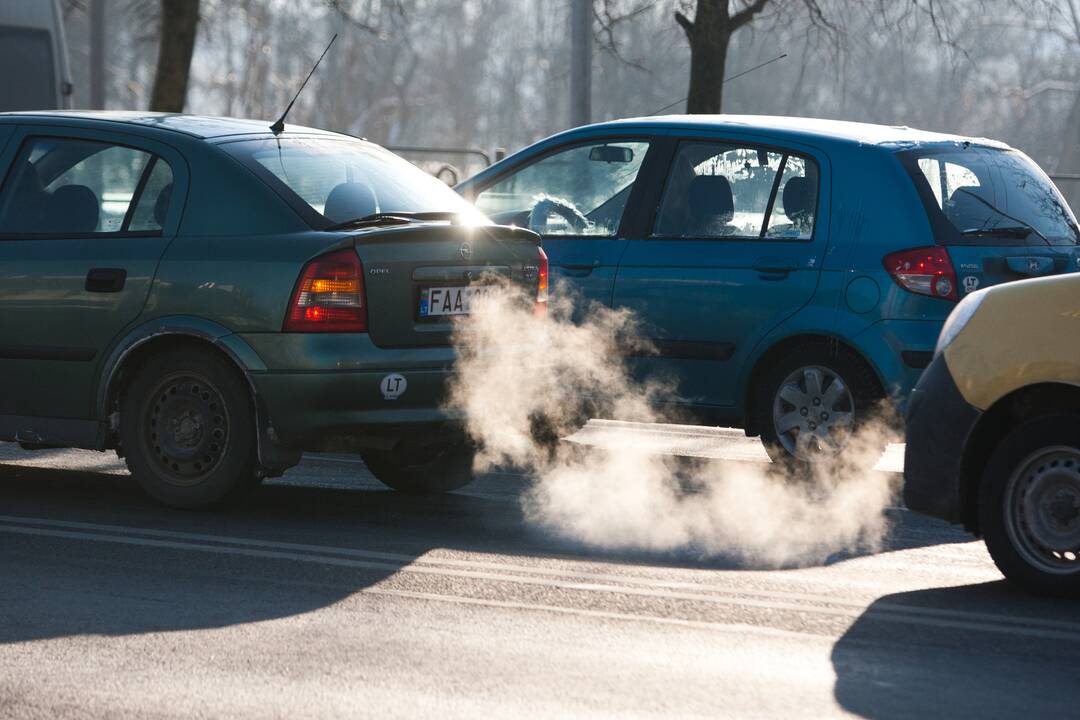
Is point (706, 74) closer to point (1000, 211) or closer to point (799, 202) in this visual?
point (799, 202)

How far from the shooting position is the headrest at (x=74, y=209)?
7902mm

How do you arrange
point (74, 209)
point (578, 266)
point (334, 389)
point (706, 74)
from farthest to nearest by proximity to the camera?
point (706, 74)
point (578, 266)
point (74, 209)
point (334, 389)

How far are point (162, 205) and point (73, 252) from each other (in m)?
0.45

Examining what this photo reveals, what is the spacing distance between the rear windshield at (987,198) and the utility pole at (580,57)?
1017 centimetres

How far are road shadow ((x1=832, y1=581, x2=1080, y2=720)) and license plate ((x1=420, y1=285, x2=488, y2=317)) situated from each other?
234 cm

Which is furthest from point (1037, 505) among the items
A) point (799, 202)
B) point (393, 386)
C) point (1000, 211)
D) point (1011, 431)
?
point (799, 202)

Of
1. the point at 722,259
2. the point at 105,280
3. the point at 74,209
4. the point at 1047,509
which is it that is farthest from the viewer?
the point at 722,259

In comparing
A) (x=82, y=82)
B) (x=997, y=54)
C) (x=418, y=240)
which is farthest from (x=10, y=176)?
(x=997, y=54)

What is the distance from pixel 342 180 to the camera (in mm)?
7859

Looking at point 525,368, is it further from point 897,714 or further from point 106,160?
point 897,714

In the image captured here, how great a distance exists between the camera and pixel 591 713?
4629 mm

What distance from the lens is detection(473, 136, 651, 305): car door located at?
948 cm

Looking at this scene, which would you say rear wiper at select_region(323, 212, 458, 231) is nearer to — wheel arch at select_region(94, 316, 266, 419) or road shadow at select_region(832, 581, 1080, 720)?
wheel arch at select_region(94, 316, 266, 419)

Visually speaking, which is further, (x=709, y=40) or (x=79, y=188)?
(x=709, y=40)
